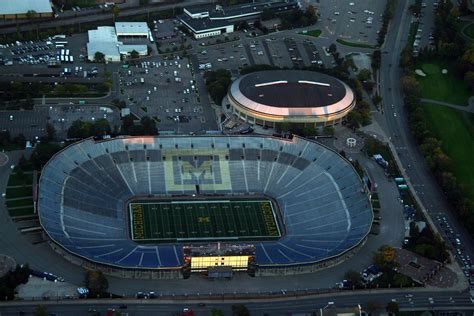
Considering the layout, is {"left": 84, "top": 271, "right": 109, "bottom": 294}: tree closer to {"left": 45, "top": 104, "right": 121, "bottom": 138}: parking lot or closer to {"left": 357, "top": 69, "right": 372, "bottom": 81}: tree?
{"left": 45, "top": 104, "right": 121, "bottom": 138}: parking lot

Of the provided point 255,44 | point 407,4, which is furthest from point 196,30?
point 407,4

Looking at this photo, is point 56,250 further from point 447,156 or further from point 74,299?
point 447,156

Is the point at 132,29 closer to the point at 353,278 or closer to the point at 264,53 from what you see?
the point at 264,53

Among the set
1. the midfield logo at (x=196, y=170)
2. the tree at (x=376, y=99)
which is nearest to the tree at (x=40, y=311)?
the midfield logo at (x=196, y=170)

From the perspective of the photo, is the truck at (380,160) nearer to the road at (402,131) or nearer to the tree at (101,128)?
the road at (402,131)

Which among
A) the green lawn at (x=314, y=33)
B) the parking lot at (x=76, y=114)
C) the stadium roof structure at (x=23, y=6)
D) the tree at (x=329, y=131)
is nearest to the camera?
the parking lot at (x=76, y=114)

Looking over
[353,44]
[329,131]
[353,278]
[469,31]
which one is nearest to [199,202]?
[353,278]

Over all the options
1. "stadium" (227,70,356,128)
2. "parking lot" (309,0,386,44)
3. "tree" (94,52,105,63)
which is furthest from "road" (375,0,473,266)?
"tree" (94,52,105,63)
